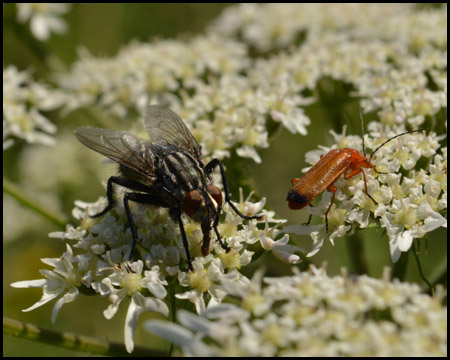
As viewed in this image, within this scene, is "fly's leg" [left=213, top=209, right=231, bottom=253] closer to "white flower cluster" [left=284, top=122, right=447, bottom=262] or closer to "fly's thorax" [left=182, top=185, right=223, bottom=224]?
"fly's thorax" [left=182, top=185, right=223, bottom=224]

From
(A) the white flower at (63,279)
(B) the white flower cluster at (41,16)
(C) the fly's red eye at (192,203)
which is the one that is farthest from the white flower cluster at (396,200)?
(B) the white flower cluster at (41,16)

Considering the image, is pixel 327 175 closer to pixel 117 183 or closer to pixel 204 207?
pixel 204 207

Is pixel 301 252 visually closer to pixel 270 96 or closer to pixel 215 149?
pixel 215 149

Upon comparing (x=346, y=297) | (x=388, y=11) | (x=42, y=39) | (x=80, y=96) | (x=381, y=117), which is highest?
(x=388, y=11)

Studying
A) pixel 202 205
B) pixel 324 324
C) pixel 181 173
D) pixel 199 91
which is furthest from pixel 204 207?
pixel 199 91

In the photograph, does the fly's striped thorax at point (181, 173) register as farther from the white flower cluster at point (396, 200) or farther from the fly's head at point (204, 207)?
the white flower cluster at point (396, 200)

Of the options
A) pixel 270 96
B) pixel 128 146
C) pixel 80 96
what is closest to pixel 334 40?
pixel 270 96

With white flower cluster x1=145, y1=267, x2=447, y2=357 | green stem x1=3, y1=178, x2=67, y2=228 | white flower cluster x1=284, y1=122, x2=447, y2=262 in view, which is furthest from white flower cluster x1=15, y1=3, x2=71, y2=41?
white flower cluster x1=145, y1=267, x2=447, y2=357
